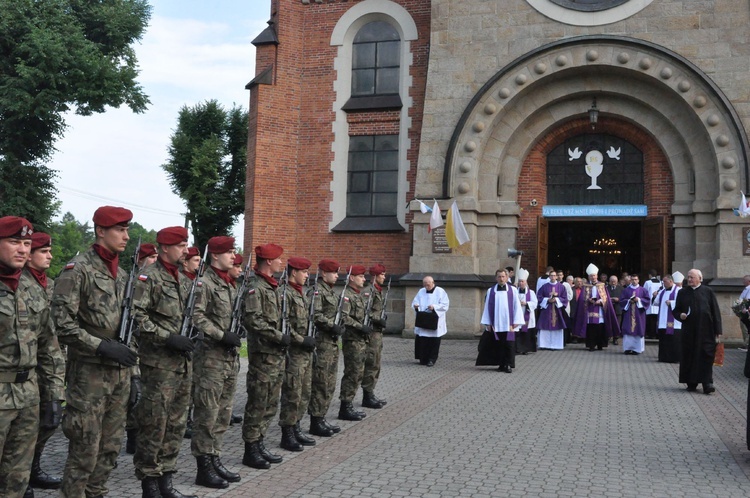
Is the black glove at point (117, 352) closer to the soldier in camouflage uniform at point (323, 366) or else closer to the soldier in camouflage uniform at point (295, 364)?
the soldier in camouflage uniform at point (295, 364)

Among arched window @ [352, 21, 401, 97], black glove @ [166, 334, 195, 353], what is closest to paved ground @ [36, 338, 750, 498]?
black glove @ [166, 334, 195, 353]

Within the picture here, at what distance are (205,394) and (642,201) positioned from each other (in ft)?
54.2

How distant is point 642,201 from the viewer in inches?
793

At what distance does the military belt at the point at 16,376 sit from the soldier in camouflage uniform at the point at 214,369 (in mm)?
1817

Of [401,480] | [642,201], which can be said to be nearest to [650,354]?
[642,201]

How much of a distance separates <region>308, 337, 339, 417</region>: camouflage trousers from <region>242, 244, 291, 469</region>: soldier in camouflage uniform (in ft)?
3.71

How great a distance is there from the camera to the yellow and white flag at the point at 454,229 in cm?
1834

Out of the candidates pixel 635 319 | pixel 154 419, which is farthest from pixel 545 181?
pixel 154 419

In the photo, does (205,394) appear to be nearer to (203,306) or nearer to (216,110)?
(203,306)

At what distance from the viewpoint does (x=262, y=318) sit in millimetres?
6812

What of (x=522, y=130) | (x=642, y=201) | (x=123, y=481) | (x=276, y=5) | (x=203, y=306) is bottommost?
(x=123, y=481)

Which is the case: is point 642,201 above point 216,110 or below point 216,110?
below

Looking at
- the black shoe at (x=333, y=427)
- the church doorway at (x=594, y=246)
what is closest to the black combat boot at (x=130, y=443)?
the black shoe at (x=333, y=427)

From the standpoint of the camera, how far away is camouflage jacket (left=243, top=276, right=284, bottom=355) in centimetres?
673
